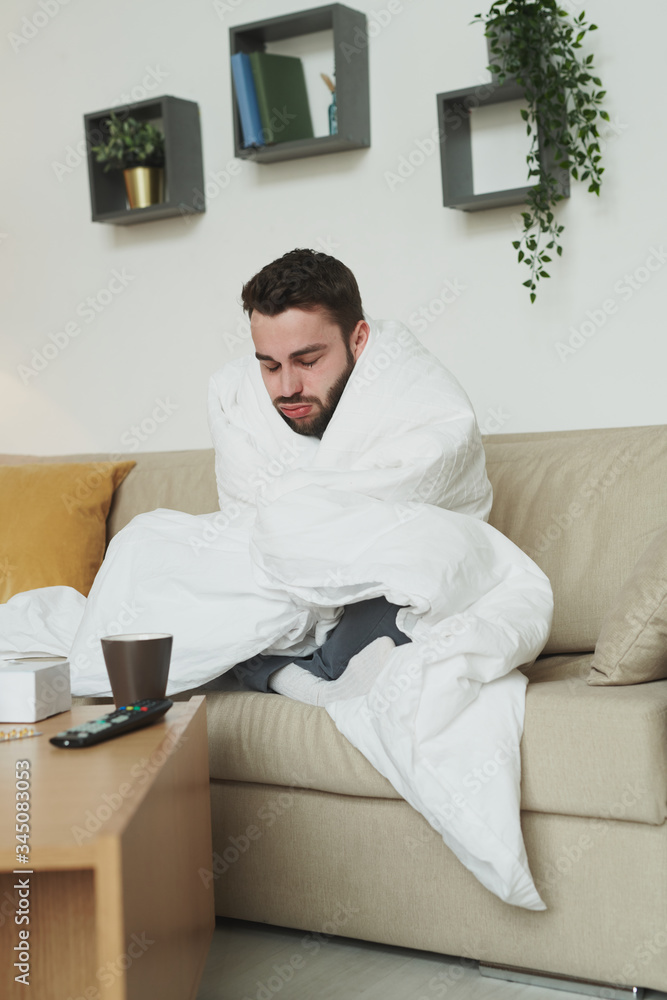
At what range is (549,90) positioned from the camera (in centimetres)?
229

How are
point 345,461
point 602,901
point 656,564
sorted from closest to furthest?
point 602,901 < point 656,564 < point 345,461

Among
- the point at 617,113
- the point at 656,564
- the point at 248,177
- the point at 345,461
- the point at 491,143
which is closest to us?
the point at 656,564

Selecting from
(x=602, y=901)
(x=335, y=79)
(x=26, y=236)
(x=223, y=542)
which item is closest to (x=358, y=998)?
(x=602, y=901)

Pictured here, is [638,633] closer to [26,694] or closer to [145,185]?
[26,694]

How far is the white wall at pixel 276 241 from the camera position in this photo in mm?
2375

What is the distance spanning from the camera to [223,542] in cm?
181

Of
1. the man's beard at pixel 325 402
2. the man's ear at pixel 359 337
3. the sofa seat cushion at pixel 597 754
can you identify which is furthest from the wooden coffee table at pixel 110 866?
the man's ear at pixel 359 337

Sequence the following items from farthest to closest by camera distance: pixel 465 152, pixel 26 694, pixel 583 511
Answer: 1. pixel 465 152
2. pixel 583 511
3. pixel 26 694

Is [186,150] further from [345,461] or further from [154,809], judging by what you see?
[154,809]

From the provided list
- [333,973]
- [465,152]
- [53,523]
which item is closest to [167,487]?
[53,523]

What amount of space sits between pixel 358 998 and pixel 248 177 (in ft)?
7.36

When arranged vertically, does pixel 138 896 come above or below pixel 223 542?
below

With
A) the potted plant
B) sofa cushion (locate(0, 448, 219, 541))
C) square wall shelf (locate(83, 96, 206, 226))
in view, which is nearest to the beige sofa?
sofa cushion (locate(0, 448, 219, 541))

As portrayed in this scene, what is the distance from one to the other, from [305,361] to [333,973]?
105 cm
